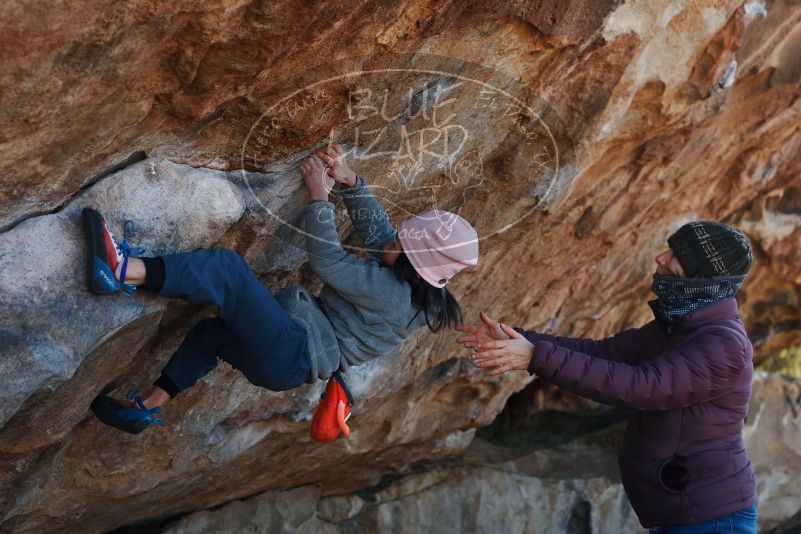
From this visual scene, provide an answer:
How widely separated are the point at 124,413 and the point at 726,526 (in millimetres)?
1924

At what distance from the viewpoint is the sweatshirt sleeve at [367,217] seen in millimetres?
2830

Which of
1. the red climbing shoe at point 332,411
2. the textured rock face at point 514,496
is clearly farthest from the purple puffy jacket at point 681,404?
the textured rock face at point 514,496

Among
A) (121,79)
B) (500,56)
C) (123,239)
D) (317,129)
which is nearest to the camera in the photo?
(121,79)

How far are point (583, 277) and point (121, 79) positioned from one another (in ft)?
10.8

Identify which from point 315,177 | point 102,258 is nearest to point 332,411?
point 315,177

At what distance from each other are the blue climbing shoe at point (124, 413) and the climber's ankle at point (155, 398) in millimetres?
31

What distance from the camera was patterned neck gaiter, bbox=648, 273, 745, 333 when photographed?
2633 millimetres

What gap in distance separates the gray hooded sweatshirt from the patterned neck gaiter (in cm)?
79

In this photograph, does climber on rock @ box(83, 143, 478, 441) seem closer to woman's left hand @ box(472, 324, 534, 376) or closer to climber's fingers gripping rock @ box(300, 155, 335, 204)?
climber's fingers gripping rock @ box(300, 155, 335, 204)

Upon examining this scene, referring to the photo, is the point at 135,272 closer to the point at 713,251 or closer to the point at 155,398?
the point at 155,398

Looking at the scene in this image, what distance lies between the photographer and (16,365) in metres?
2.25

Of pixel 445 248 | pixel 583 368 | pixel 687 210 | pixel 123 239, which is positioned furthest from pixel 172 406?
pixel 687 210

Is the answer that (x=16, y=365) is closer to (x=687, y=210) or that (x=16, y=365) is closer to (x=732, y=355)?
(x=732, y=355)

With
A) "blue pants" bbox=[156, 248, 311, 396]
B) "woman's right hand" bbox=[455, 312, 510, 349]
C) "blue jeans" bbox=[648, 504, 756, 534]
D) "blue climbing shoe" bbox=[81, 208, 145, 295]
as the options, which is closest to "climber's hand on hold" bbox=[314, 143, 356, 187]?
"blue pants" bbox=[156, 248, 311, 396]
